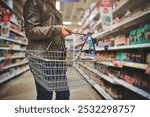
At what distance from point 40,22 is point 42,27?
0.18 metres

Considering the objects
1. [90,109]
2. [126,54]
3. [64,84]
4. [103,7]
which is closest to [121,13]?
[103,7]

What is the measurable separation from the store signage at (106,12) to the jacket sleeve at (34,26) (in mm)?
1507

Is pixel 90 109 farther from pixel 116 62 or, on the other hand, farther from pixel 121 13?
pixel 121 13

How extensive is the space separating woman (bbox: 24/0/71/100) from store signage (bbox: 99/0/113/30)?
137cm

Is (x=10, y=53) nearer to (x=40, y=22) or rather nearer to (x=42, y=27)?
(x=40, y=22)

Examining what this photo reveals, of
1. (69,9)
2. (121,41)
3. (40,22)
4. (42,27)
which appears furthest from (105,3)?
(69,9)

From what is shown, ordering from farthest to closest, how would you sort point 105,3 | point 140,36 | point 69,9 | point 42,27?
point 69,9 → point 105,3 → point 140,36 → point 42,27

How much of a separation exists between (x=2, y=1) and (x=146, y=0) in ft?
8.73

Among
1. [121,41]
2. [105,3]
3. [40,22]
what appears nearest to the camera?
[40,22]

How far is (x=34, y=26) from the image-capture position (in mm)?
1225

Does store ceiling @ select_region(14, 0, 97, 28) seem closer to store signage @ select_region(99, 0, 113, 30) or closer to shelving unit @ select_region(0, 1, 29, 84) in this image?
shelving unit @ select_region(0, 1, 29, 84)

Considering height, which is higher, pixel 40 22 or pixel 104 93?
pixel 40 22

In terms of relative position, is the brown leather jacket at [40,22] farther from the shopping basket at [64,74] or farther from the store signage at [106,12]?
the store signage at [106,12]

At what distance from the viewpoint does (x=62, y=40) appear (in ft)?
4.65
